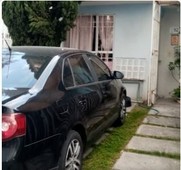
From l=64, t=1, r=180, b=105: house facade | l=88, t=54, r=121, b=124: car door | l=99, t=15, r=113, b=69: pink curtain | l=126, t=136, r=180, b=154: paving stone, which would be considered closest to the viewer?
l=88, t=54, r=121, b=124: car door

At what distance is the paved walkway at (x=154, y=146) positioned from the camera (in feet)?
15.0

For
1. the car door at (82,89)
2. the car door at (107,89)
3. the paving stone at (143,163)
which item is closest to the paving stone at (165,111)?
the car door at (107,89)

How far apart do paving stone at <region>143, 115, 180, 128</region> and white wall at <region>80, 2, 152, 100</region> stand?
1.75 metres

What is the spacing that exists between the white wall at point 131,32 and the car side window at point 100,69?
12.2 feet

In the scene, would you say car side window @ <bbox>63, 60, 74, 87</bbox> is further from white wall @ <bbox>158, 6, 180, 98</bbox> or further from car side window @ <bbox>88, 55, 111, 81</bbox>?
white wall @ <bbox>158, 6, 180, 98</bbox>

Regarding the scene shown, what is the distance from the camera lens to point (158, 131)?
6.29m

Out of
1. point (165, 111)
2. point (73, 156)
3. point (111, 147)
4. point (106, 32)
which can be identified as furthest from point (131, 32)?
point (73, 156)

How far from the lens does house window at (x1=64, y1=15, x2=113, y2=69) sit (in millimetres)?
9656

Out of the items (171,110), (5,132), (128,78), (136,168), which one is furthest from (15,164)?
(128,78)

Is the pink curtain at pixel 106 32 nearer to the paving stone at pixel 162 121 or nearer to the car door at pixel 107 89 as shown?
the paving stone at pixel 162 121

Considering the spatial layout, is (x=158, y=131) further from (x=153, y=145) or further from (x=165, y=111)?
(x=165, y=111)

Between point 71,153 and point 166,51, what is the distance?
7148mm

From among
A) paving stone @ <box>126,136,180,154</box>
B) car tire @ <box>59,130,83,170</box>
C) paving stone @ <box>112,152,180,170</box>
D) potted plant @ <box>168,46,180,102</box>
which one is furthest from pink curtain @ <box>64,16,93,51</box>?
car tire @ <box>59,130,83,170</box>

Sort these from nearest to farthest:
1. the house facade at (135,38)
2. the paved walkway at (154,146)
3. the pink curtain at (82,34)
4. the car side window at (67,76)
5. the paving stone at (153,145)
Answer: the car side window at (67,76) → the paved walkway at (154,146) → the paving stone at (153,145) → the house facade at (135,38) → the pink curtain at (82,34)
